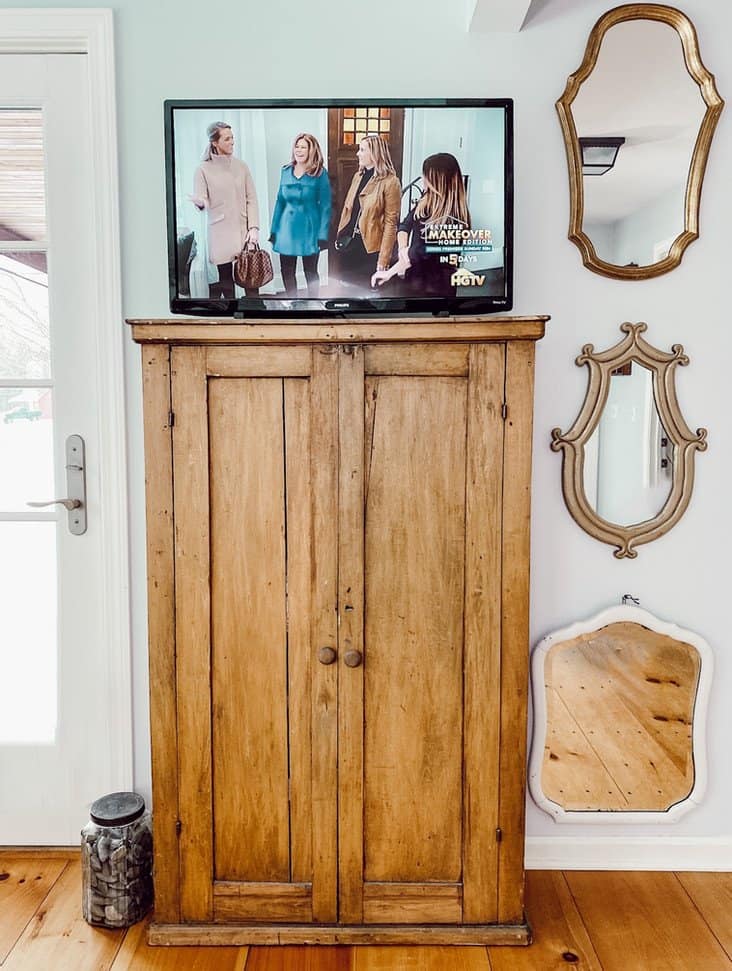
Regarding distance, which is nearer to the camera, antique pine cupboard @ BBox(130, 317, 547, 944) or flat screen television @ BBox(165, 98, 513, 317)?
antique pine cupboard @ BBox(130, 317, 547, 944)

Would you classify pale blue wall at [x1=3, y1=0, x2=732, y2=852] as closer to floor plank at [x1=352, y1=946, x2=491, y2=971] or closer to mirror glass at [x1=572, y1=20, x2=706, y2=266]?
mirror glass at [x1=572, y1=20, x2=706, y2=266]

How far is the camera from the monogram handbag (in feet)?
6.73

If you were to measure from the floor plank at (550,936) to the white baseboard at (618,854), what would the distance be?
49mm

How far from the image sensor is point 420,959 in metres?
1.88

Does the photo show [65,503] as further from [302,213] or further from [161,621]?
[302,213]

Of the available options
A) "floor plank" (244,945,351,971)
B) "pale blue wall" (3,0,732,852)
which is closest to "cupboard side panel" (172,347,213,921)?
"floor plank" (244,945,351,971)

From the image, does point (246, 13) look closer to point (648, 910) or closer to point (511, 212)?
point (511, 212)

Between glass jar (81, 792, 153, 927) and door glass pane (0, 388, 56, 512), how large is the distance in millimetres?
870

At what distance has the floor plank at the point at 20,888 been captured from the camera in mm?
2002

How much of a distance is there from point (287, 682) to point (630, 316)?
1292mm

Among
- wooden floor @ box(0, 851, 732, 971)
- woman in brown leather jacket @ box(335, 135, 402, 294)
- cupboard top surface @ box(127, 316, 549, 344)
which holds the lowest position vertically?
wooden floor @ box(0, 851, 732, 971)

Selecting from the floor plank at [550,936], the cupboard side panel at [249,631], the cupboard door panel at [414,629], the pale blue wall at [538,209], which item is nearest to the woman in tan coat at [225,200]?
the pale blue wall at [538,209]

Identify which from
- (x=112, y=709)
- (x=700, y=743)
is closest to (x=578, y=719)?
(x=700, y=743)

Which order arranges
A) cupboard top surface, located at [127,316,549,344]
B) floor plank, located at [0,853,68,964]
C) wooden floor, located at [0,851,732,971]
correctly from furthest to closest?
floor plank, located at [0,853,68,964] → wooden floor, located at [0,851,732,971] → cupboard top surface, located at [127,316,549,344]
